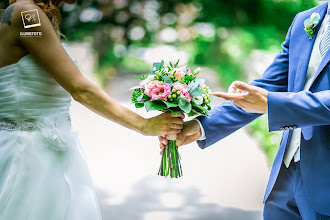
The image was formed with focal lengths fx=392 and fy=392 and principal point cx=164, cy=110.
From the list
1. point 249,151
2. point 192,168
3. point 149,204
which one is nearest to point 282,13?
point 249,151

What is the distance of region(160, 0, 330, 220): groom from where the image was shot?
6.49ft

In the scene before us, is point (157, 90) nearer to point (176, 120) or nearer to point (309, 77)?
point (176, 120)

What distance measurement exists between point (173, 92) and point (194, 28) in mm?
20300

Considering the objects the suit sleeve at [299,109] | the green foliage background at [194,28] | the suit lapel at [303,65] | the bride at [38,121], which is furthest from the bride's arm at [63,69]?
the green foliage background at [194,28]

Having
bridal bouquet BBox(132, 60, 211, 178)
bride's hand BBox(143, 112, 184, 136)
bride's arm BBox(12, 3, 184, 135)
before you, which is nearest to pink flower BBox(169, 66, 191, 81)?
bridal bouquet BBox(132, 60, 211, 178)

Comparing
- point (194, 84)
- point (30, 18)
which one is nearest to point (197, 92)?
point (194, 84)

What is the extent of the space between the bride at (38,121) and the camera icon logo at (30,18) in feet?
0.05

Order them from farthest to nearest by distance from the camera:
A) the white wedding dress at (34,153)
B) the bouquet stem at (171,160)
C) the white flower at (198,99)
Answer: the bouquet stem at (171,160) → the white flower at (198,99) → the white wedding dress at (34,153)

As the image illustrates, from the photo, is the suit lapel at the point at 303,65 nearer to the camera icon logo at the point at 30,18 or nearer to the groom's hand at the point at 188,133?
the groom's hand at the point at 188,133

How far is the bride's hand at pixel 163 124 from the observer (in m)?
2.41

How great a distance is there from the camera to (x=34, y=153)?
2.05 m

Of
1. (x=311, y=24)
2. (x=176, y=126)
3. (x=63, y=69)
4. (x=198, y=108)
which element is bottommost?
(x=176, y=126)

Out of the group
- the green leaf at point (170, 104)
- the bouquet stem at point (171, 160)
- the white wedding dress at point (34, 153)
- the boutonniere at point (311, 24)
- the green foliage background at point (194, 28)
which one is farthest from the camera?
the green foliage background at point (194, 28)

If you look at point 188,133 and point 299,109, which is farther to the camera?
point 188,133
